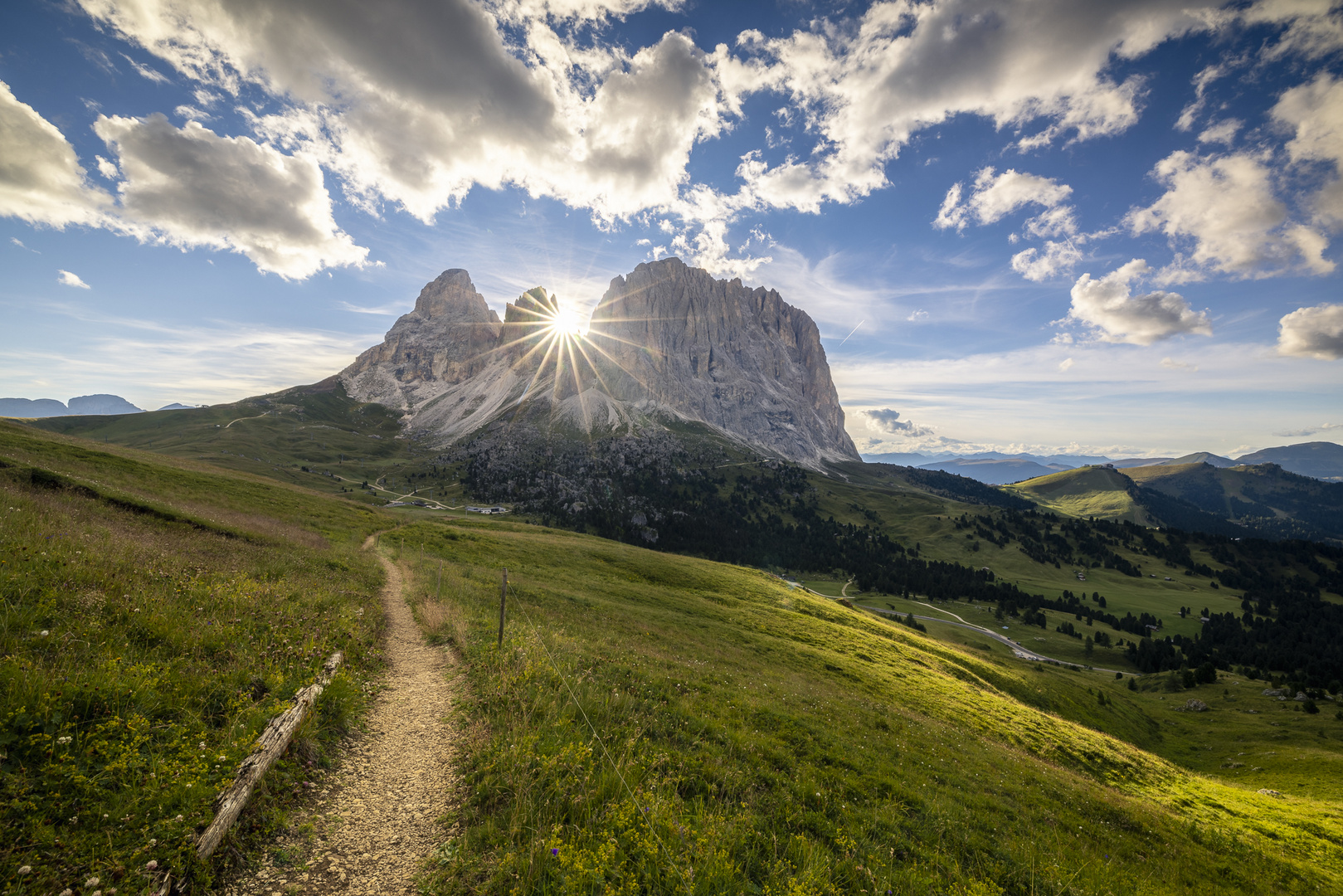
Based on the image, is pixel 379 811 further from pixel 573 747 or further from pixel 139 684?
pixel 139 684

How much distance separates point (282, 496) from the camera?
5075 cm

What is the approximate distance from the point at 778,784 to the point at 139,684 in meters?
14.2

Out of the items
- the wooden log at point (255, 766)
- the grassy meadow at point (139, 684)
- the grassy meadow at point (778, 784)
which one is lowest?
the grassy meadow at point (778, 784)

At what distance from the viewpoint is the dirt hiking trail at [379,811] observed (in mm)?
6949

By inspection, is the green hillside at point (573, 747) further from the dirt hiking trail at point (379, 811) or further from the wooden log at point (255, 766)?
the dirt hiking trail at point (379, 811)

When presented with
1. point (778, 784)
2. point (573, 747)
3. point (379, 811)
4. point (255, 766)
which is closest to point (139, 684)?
point (255, 766)

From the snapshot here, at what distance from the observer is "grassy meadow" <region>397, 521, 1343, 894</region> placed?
8.25 m

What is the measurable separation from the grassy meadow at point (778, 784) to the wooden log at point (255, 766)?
10.3ft

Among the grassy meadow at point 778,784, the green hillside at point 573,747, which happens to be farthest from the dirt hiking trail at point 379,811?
the grassy meadow at point 778,784

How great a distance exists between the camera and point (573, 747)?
34.4ft

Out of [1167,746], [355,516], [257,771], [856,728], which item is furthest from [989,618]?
[257,771]

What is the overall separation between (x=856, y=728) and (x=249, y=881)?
63.3 feet

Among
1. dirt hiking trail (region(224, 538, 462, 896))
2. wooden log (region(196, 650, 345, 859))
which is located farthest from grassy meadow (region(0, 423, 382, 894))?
dirt hiking trail (region(224, 538, 462, 896))

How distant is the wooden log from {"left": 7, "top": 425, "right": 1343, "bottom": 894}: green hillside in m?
0.22
